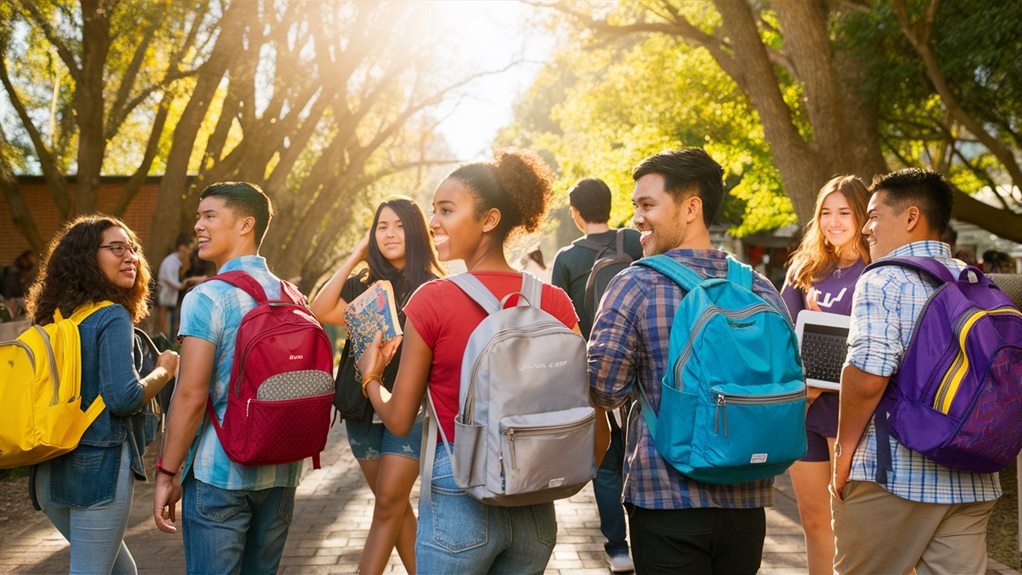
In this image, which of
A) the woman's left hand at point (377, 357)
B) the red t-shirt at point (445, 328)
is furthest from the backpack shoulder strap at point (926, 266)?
the woman's left hand at point (377, 357)

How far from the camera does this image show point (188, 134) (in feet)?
40.9

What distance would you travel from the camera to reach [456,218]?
2.80 meters

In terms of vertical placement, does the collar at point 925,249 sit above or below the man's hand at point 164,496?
above

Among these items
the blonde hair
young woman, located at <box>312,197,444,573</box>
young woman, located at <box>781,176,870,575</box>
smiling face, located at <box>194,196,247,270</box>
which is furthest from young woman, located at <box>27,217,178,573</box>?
the blonde hair

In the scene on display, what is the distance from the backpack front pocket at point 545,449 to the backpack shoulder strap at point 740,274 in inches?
23.3

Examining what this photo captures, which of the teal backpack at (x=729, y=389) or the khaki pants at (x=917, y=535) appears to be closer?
the teal backpack at (x=729, y=389)

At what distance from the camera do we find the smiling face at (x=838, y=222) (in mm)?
4535

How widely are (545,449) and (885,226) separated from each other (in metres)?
1.74

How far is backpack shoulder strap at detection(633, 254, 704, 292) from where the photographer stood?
8.93 ft

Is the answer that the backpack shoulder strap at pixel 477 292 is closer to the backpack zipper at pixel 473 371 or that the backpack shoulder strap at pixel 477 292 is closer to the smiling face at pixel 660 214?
the backpack zipper at pixel 473 371

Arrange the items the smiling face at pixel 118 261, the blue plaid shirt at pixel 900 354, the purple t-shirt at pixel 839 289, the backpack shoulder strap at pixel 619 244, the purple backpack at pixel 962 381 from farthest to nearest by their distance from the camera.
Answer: the backpack shoulder strap at pixel 619 244 < the purple t-shirt at pixel 839 289 < the smiling face at pixel 118 261 < the blue plaid shirt at pixel 900 354 < the purple backpack at pixel 962 381

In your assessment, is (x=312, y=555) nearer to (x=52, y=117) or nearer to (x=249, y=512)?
(x=249, y=512)

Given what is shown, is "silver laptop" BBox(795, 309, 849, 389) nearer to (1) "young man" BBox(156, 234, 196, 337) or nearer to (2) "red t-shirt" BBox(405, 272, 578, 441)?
(2) "red t-shirt" BBox(405, 272, 578, 441)

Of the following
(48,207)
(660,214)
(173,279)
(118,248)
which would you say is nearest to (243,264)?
(118,248)
